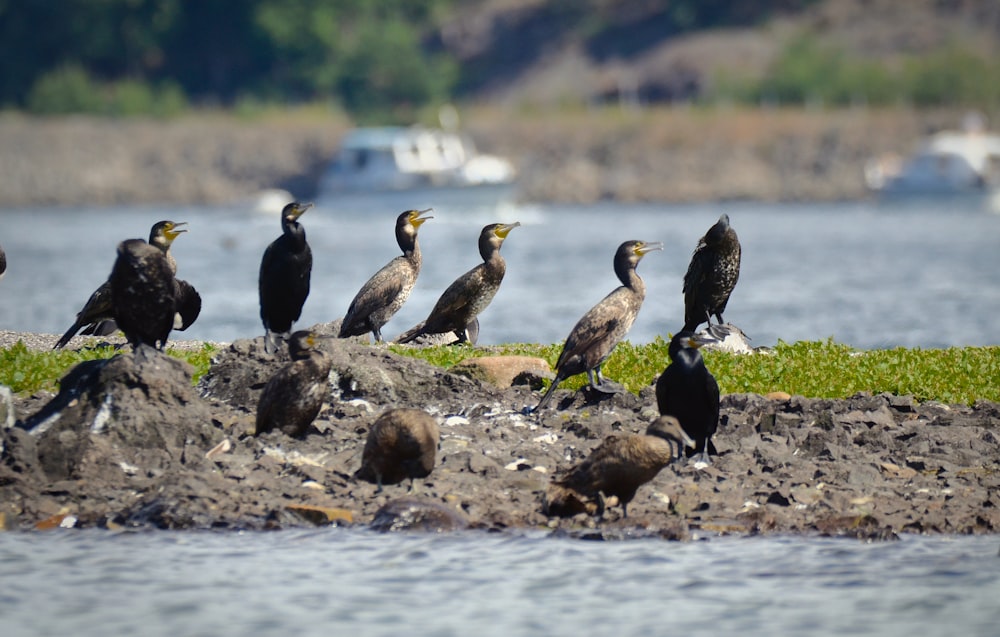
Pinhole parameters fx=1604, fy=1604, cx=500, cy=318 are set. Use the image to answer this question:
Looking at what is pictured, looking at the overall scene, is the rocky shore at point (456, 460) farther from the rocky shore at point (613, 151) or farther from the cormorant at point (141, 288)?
the rocky shore at point (613, 151)

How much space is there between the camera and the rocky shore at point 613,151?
78625 millimetres

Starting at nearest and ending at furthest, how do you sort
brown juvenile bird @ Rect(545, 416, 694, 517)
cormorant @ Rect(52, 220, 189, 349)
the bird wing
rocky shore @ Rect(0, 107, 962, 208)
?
brown juvenile bird @ Rect(545, 416, 694, 517)
cormorant @ Rect(52, 220, 189, 349)
the bird wing
rocky shore @ Rect(0, 107, 962, 208)

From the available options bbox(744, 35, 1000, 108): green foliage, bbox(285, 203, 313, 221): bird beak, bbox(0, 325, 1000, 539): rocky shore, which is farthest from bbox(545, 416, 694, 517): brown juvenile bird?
bbox(744, 35, 1000, 108): green foliage

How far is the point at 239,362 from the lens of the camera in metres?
13.1

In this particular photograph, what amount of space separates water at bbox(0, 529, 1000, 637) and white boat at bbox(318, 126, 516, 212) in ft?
170

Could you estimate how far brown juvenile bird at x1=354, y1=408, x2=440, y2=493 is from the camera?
1105cm

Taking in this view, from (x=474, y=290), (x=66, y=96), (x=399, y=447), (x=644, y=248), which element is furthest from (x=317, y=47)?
(x=399, y=447)

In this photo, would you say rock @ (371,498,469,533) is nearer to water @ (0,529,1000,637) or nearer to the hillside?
water @ (0,529,1000,637)

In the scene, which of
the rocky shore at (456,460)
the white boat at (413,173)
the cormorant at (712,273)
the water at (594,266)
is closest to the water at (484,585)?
the rocky shore at (456,460)

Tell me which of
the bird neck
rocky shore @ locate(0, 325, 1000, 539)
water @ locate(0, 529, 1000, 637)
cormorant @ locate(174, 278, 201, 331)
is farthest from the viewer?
cormorant @ locate(174, 278, 201, 331)

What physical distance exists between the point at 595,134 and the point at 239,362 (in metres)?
68.3

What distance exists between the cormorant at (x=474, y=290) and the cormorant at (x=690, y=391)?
286 cm

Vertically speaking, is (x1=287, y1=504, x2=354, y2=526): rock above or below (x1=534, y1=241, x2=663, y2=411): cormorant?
below

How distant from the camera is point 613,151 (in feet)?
263
